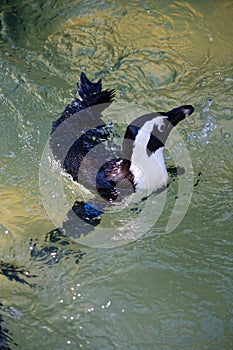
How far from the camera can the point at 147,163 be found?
214 cm

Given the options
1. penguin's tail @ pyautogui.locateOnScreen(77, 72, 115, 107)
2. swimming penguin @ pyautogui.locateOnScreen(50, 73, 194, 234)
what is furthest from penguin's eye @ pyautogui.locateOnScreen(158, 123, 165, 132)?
penguin's tail @ pyautogui.locateOnScreen(77, 72, 115, 107)

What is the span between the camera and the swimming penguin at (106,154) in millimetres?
2066

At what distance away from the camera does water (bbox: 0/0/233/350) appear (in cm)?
189

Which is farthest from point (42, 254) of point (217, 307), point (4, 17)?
point (4, 17)

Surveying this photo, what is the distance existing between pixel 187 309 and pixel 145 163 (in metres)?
0.71

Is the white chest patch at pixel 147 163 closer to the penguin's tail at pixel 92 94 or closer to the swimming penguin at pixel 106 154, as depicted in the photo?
the swimming penguin at pixel 106 154

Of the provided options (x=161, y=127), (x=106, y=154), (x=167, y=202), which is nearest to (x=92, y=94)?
(x=106, y=154)

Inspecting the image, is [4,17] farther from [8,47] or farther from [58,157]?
[58,157]

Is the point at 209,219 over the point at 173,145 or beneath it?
beneath

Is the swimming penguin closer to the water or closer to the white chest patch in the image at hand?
the white chest patch

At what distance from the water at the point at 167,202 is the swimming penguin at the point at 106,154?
0.21 meters

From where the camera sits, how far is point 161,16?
2924 millimetres

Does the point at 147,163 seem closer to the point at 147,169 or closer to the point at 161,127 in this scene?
the point at 147,169

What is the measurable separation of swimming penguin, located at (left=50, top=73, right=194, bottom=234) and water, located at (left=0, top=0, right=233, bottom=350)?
0.21m
